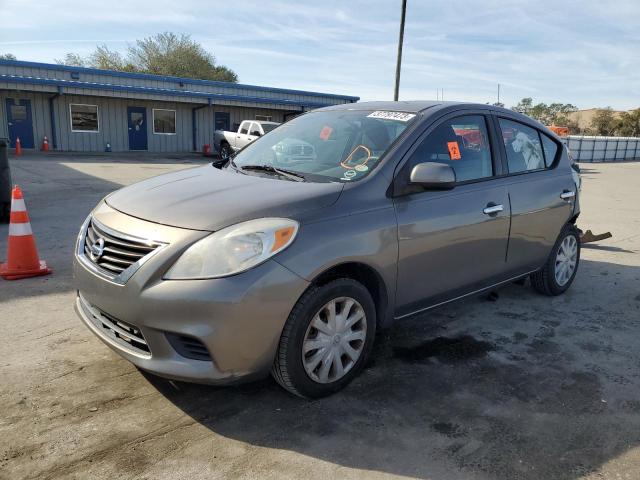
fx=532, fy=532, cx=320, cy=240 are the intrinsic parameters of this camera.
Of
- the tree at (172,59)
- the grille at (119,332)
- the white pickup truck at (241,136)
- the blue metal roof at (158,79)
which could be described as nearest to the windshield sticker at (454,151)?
the grille at (119,332)

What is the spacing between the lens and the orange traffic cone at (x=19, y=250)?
5020mm

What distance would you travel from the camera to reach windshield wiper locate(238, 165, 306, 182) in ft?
11.2

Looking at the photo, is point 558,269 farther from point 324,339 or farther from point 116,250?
point 116,250

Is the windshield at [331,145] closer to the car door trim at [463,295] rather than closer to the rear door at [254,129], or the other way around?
the car door trim at [463,295]

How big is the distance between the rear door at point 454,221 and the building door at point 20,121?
22.7 m

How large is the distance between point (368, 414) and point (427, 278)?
1.02 meters

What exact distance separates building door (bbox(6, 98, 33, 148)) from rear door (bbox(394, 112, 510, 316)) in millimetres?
22715

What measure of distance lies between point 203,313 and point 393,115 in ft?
6.75

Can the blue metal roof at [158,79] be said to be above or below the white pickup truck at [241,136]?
above

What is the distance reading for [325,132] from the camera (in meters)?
3.93

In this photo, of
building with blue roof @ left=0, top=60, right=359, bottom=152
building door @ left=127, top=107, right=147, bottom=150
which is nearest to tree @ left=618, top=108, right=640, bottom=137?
building with blue roof @ left=0, top=60, right=359, bottom=152

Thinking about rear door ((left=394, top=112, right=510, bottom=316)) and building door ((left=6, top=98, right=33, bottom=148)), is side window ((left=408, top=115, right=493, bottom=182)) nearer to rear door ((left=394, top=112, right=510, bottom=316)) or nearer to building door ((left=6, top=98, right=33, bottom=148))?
rear door ((left=394, top=112, right=510, bottom=316))

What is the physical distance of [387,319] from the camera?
341 centimetres

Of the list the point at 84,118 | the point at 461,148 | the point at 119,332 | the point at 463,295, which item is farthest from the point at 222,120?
the point at 119,332
